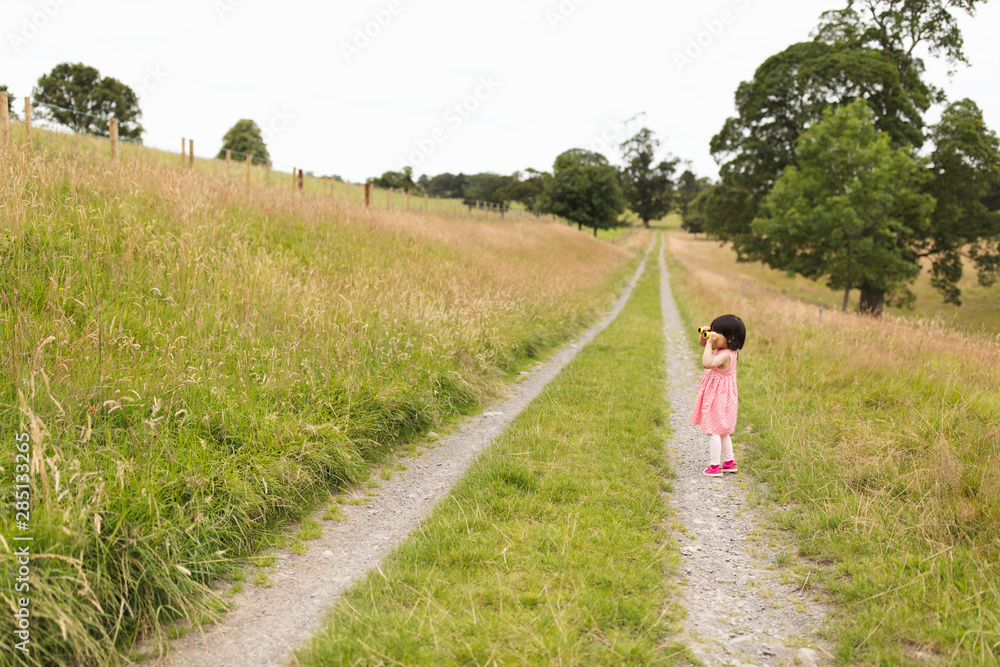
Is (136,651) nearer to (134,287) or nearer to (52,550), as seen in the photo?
(52,550)

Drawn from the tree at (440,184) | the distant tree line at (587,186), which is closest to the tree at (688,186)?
the distant tree line at (587,186)

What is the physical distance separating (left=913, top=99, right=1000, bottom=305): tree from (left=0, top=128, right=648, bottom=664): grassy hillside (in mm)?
22240

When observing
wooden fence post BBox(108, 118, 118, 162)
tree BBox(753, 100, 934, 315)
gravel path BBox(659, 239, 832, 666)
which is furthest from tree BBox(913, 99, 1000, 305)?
wooden fence post BBox(108, 118, 118, 162)

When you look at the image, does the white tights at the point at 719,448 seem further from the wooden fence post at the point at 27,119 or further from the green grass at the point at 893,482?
the wooden fence post at the point at 27,119

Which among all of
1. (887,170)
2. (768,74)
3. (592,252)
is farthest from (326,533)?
(592,252)

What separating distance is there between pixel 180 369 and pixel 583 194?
5028 centimetres

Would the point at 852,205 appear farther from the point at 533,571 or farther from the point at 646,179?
the point at 646,179

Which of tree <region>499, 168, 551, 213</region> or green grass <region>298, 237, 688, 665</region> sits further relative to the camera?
tree <region>499, 168, 551, 213</region>

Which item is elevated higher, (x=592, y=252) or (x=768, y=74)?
(x=768, y=74)

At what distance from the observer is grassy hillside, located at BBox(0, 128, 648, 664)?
3002 mm

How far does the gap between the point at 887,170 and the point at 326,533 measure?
79.1 ft

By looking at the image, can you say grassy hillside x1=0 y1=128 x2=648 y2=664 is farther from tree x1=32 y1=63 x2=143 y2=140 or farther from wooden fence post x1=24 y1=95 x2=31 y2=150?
tree x1=32 y1=63 x2=143 y2=140

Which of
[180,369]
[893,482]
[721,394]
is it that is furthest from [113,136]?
[893,482]

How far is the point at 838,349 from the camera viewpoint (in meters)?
9.06
